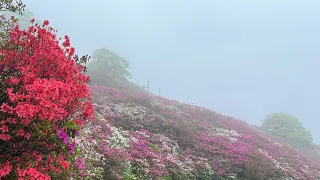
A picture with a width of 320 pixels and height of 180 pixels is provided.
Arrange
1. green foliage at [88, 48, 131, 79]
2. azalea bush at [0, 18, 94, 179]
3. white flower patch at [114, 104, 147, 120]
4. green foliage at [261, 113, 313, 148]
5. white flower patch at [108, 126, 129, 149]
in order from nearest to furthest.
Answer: azalea bush at [0, 18, 94, 179] < white flower patch at [108, 126, 129, 149] < white flower patch at [114, 104, 147, 120] < green foliage at [261, 113, 313, 148] < green foliage at [88, 48, 131, 79]

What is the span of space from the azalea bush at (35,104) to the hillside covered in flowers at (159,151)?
193 inches

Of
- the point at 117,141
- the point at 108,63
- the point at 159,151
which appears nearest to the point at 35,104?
the point at 117,141

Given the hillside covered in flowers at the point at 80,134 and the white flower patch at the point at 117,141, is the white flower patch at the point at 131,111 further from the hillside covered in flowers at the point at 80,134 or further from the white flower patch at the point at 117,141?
the white flower patch at the point at 117,141

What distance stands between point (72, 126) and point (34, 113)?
128cm

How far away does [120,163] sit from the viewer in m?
12.3

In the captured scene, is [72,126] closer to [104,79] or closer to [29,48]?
[29,48]

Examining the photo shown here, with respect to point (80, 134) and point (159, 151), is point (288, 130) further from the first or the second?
point (80, 134)

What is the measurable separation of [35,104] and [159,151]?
1233 cm

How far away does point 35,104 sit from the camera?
4.85 m

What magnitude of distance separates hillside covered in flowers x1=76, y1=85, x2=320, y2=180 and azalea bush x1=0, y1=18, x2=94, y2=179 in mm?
4903

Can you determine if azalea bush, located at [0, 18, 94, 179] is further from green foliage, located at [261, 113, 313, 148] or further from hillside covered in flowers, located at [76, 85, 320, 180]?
green foliage, located at [261, 113, 313, 148]

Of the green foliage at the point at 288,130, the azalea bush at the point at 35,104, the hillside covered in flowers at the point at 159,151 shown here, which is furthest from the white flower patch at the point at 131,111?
the green foliage at the point at 288,130

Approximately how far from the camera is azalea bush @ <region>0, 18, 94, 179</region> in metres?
4.68

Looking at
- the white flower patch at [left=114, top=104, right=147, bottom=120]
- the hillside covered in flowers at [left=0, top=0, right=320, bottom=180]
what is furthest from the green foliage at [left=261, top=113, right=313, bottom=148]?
the white flower patch at [left=114, top=104, right=147, bottom=120]
